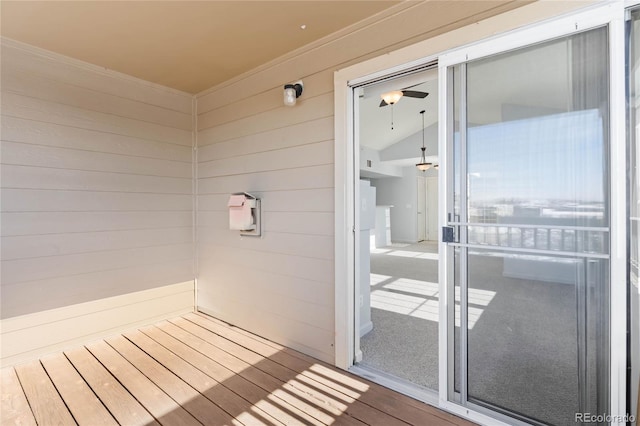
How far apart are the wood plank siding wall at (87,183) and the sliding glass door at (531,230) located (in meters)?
2.86

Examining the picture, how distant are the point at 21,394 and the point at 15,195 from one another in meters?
1.45

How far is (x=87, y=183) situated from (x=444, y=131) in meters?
3.00

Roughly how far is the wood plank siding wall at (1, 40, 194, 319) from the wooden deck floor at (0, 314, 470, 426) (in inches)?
25.9

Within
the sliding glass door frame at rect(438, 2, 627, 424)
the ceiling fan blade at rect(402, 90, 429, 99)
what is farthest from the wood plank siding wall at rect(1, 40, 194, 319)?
the sliding glass door frame at rect(438, 2, 627, 424)

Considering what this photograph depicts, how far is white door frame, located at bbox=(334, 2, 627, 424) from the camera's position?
1.39 m

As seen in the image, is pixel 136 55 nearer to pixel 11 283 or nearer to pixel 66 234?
pixel 66 234

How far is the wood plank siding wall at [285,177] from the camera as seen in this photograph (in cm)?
222

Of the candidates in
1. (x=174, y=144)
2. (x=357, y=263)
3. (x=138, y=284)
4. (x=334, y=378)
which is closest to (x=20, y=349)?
(x=138, y=284)

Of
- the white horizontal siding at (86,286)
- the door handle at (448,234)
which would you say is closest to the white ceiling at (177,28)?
the door handle at (448,234)

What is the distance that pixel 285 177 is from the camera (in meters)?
2.70

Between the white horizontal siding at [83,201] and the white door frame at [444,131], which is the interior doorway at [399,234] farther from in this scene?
the white horizontal siding at [83,201]

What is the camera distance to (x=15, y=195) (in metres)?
2.44

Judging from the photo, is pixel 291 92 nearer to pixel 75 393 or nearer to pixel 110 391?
pixel 110 391

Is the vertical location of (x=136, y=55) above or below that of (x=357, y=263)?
above
